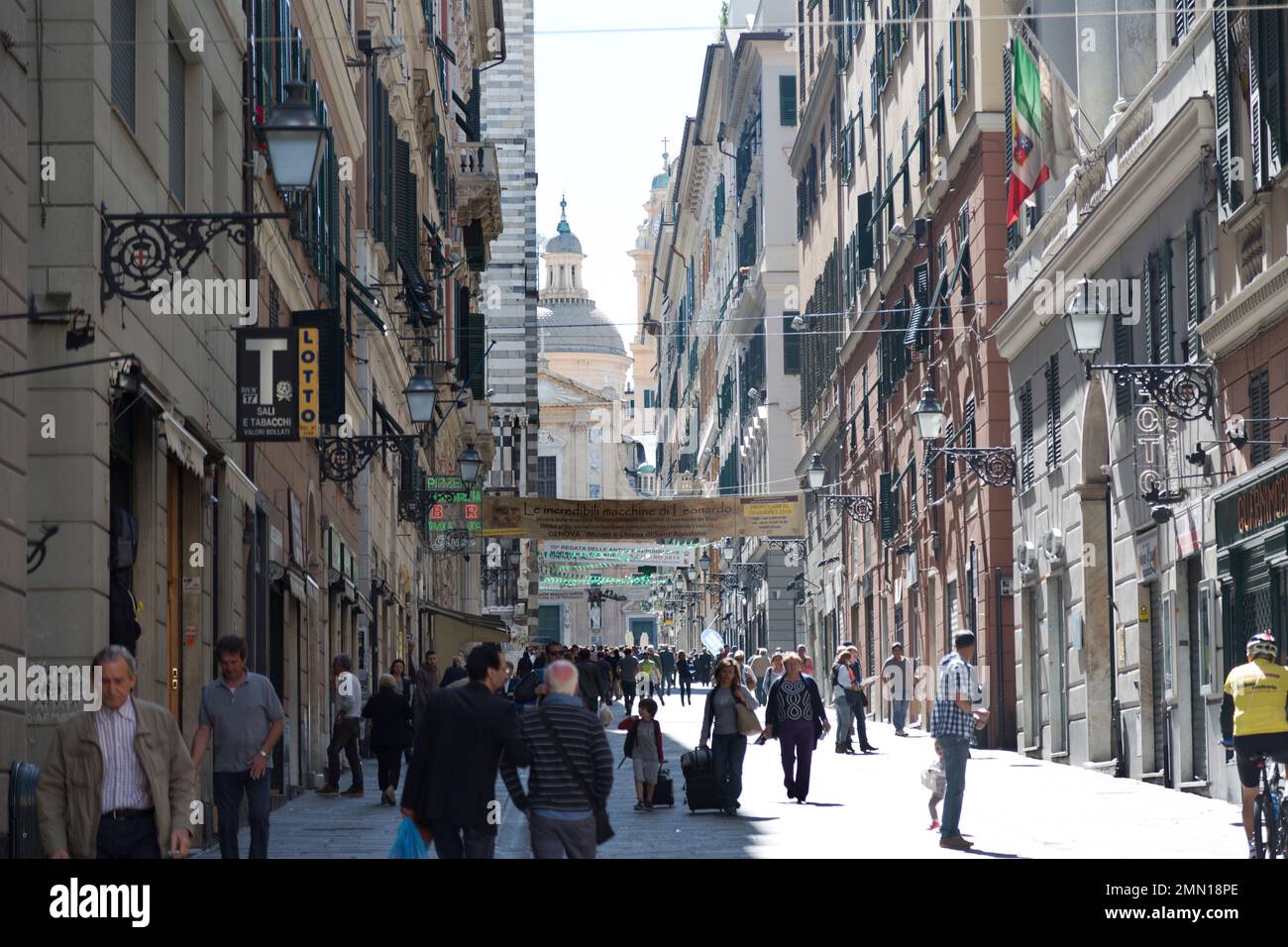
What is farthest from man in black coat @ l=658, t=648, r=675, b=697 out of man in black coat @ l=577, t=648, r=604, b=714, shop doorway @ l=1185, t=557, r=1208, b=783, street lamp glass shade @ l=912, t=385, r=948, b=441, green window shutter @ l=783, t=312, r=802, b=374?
shop doorway @ l=1185, t=557, r=1208, b=783

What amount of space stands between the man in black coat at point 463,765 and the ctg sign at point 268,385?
6.51 m

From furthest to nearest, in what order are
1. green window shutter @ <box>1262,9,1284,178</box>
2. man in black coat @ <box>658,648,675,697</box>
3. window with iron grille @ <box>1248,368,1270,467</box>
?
man in black coat @ <box>658,648,675,697</box> → window with iron grille @ <box>1248,368,1270,467</box> → green window shutter @ <box>1262,9,1284,178</box>

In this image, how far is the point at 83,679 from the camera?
12.9 meters

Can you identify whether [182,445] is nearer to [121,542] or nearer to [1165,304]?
[121,542]

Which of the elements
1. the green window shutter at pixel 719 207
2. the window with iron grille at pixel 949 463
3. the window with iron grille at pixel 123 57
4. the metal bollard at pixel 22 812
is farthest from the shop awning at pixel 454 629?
the green window shutter at pixel 719 207

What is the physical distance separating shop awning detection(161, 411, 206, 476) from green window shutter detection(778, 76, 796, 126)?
50652 mm

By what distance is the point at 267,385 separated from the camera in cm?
1752

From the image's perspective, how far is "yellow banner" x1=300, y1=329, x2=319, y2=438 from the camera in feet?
66.0

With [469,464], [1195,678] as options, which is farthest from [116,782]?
[469,464]

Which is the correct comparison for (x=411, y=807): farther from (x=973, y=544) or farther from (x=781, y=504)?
(x=781, y=504)

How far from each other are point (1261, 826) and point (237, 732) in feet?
21.1

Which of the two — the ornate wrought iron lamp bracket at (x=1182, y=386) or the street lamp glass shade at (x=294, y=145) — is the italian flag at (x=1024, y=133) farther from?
the street lamp glass shade at (x=294, y=145)

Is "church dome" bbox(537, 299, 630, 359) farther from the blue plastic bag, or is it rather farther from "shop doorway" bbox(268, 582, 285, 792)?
the blue plastic bag
